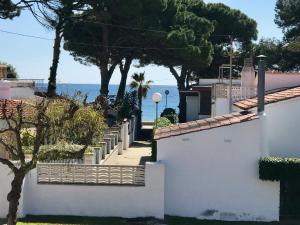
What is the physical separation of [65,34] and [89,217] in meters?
29.4

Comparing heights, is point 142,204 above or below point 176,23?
below

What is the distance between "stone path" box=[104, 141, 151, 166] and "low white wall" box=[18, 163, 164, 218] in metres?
8.67

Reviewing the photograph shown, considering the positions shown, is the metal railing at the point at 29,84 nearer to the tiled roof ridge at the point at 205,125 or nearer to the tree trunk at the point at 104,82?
the tree trunk at the point at 104,82

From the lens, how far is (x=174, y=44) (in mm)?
42312

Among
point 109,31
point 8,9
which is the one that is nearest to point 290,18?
point 109,31

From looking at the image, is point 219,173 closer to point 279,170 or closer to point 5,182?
point 279,170

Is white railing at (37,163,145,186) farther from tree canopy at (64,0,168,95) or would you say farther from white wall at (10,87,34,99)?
tree canopy at (64,0,168,95)

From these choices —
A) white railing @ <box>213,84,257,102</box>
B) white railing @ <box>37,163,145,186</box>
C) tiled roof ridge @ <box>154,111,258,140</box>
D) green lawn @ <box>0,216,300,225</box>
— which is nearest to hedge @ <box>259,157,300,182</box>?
green lawn @ <box>0,216,300,225</box>

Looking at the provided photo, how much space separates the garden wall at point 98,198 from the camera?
15742mm

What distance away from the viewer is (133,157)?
29.0 meters

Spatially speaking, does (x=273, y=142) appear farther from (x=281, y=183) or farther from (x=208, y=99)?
(x=208, y=99)

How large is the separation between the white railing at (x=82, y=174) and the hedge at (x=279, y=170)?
3.89 meters

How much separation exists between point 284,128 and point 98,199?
22.3ft

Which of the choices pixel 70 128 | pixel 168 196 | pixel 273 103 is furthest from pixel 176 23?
pixel 168 196
